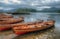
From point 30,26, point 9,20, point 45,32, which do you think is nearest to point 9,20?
point 9,20

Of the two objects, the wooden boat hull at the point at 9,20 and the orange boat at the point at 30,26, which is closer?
the orange boat at the point at 30,26

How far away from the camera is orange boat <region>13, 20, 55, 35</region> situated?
9.39ft

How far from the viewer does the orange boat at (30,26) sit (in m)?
2.86

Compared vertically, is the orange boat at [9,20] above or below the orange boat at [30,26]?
above

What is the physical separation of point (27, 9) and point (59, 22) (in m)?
0.75

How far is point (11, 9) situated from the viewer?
3.09 m

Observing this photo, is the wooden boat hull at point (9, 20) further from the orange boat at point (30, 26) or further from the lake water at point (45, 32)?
the orange boat at point (30, 26)

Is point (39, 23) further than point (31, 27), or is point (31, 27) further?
point (39, 23)

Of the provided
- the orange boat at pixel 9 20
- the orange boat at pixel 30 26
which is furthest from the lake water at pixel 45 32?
the orange boat at pixel 9 20

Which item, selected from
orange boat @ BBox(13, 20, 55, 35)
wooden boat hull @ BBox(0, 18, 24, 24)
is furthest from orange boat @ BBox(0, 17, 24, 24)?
orange boat @ BBox(13, 20, 55, 35)

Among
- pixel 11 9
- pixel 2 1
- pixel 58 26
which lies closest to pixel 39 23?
pixel 58 26

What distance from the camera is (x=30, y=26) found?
3.04m

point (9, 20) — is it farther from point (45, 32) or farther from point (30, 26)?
point (45, 32)

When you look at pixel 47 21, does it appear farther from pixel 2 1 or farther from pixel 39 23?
pixel 2 1
